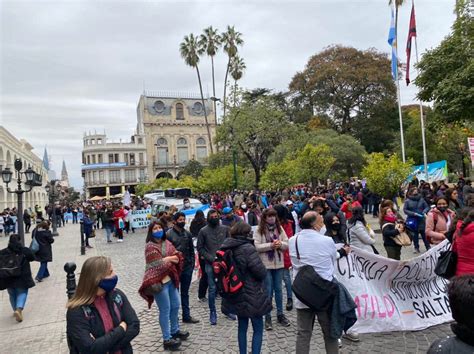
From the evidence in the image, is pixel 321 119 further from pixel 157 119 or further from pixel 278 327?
pixel 157 119

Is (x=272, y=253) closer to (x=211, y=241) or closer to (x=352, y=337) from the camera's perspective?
(x=211, y=241)

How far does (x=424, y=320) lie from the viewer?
494 centimetres

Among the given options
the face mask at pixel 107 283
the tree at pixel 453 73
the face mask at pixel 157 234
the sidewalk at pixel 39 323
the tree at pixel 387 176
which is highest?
the tree at pixel 453 73

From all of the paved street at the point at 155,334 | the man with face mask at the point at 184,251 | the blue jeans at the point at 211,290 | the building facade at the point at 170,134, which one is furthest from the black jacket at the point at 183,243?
the building facade at the point at 170,134

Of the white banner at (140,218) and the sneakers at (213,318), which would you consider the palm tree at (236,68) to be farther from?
the sneakers at (213,318)

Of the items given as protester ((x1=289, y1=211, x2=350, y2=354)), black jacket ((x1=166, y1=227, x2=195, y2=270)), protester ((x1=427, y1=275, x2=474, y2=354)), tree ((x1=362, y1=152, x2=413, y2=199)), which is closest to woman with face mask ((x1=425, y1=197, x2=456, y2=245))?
protester ((x1=289, y1=211, x2=350, y2=354))

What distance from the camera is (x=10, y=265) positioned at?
6234 mm

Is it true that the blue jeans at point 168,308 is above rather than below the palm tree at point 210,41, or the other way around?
below

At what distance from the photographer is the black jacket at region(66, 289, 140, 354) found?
243 cm

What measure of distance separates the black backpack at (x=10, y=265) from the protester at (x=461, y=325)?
660 cm

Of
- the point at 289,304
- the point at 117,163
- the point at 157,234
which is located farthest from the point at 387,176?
the point at 117,163

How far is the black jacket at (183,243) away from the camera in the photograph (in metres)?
5.56

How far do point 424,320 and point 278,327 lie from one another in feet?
6.56

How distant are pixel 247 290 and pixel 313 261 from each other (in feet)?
2.63
